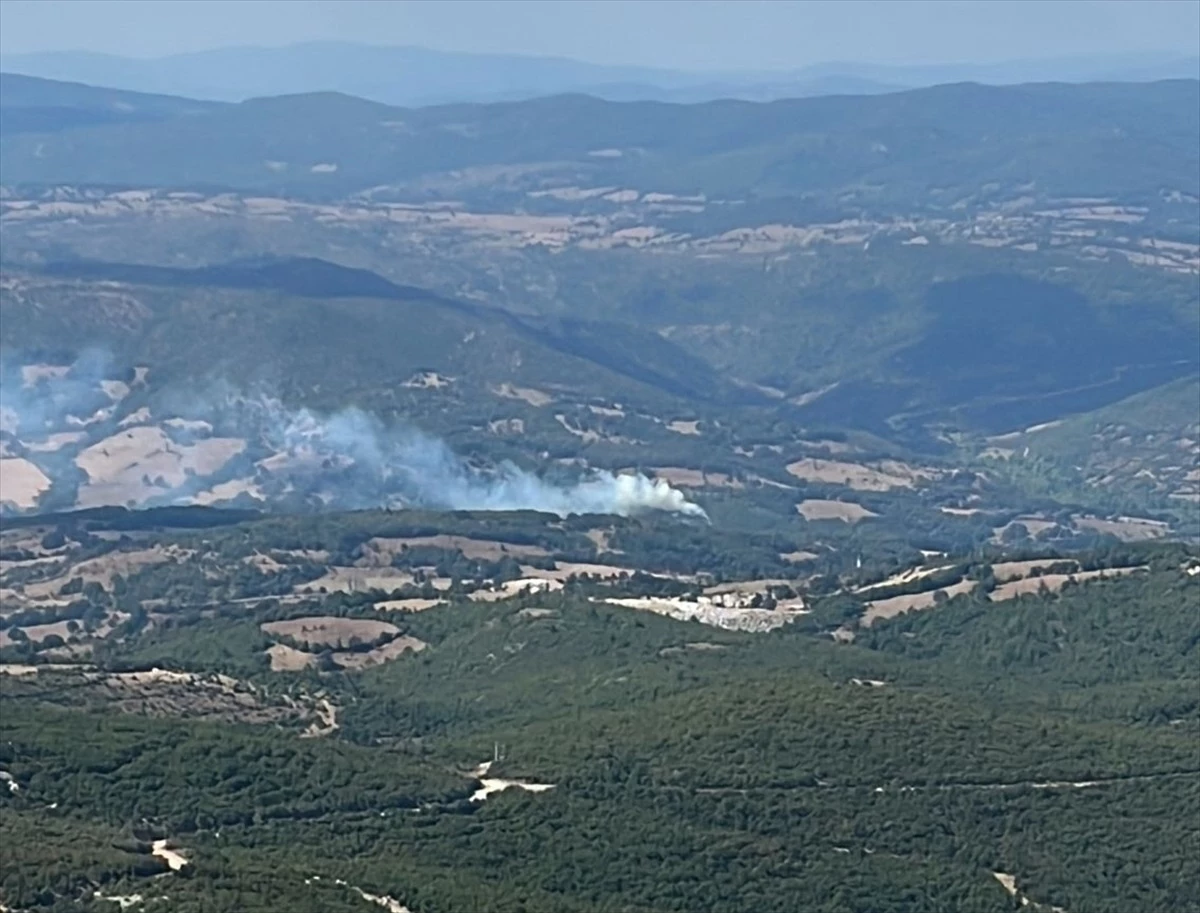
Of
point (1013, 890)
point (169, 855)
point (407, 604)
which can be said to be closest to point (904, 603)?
point (407, 604)

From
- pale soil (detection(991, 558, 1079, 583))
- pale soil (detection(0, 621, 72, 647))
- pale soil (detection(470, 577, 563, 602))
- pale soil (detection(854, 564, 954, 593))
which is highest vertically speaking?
pale soil (detection(991, 558, 1079, 583))

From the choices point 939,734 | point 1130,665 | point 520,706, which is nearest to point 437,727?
point 520,706

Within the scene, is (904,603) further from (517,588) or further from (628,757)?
(628,757)

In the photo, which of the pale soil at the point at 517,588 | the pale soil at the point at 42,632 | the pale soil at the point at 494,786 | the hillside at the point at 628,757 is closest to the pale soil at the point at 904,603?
the hillside at the point at 628,757

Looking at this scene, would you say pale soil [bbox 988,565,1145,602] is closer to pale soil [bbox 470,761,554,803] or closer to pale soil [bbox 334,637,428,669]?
pale soil [bbox 334,637,428,669]

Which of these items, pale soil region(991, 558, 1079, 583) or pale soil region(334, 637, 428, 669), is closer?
pale soil region(334, 637, 428, 669)

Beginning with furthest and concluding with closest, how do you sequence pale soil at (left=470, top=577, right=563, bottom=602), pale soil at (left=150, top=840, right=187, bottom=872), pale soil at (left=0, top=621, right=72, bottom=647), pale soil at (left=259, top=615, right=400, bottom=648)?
1. pale soil at (left=0, top=621, right=72, bottom=647)
2. pale soil at (left=470, top=577, right=563, bottom=602)
3. pale soil at (left=259, top=615, right=400, bottom=648)
4. pale soil at (left=150, top=840, right=187, bottom=872)

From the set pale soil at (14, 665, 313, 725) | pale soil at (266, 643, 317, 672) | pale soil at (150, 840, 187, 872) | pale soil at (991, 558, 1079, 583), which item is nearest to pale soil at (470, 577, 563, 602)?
pale soil at (266, 643, 317, 672)

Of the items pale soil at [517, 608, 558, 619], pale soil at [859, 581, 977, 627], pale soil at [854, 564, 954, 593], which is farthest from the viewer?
pale soil at [854, 564, 954, 593]
